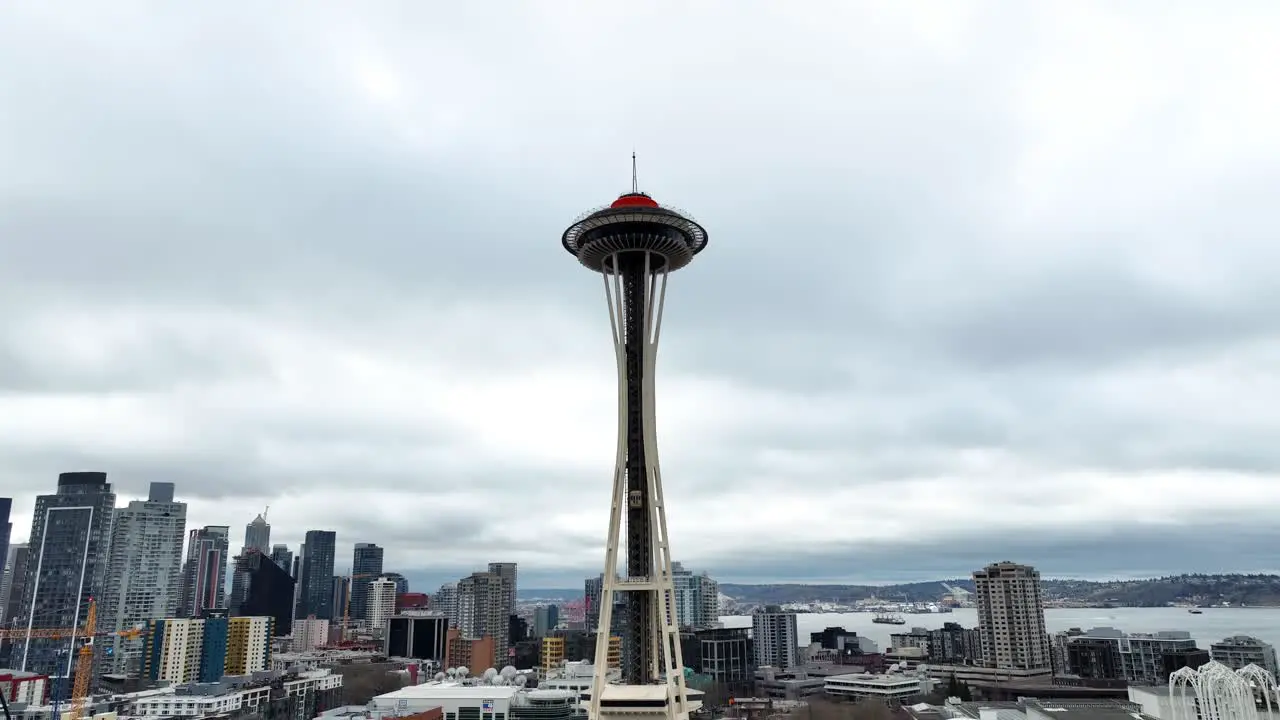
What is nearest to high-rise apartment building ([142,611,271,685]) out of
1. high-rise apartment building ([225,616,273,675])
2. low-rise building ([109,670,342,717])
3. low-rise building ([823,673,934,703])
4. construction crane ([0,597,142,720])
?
high-rise apartment building ([225,616,273,675])

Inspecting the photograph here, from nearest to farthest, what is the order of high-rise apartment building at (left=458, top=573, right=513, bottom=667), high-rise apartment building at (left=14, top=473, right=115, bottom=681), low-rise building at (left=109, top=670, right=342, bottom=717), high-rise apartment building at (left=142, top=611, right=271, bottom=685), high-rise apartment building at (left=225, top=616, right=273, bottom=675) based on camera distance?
1. low-rise building at (left=109, top=670, right=342, bottom=717)
2. high-rise apartment building at (left=142, top=611, right=271, bottom=685)
3. high-rise apartment building at (left=225, top=616, right=273, bottom=675)
4. high-rise apartment building at (left=14, top=473, right=115, bottom=681)
5. high-rise apartment building at (left=458, top=573, right=513, bottom=667)

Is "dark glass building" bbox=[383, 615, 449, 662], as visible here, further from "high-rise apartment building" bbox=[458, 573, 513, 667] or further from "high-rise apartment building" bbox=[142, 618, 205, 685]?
"high-rise apartment building" bbox=[142, 618, 205, 685]

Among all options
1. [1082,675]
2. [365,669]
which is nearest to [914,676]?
[1082,675]

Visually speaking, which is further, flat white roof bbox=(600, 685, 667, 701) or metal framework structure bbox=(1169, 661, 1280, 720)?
flat white roof bbox=(600, 685, 667, 701)

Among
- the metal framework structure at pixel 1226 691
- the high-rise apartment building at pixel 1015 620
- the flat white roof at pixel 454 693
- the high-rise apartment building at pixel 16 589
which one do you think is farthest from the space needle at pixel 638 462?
the high-rise apartment building at pixel 16 589

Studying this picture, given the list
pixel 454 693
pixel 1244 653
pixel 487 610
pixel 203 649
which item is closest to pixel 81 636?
pixel 203 649

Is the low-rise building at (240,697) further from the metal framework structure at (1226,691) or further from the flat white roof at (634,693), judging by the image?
the metal framework structure at (1226,691)

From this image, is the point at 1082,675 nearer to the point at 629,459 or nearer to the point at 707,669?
the point at 707,669
